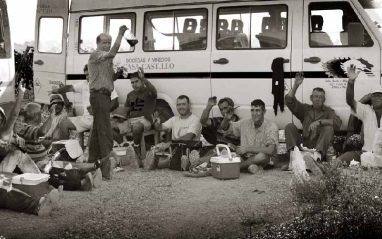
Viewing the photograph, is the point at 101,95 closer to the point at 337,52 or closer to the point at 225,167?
the point at 225,167

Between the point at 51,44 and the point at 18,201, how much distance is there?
215 cm

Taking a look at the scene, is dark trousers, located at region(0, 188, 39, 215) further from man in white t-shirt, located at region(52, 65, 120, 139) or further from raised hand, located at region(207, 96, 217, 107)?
raised hand, located at region(207, 96, 217, 107)

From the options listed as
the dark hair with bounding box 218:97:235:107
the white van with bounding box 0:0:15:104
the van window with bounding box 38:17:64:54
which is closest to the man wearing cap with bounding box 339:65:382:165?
the dark hair with bounding box 218:97:235:107

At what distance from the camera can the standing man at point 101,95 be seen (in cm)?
386

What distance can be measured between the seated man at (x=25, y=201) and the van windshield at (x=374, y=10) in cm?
243

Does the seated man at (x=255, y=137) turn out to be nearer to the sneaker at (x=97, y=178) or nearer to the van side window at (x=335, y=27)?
the van side window at (x=335, y=27)

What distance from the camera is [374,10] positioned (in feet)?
14.4

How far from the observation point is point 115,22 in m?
4.68

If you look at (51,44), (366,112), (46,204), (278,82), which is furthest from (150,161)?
(51,44)

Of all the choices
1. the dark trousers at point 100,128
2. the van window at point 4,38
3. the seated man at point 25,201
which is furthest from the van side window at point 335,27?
the seated man at point 25,201

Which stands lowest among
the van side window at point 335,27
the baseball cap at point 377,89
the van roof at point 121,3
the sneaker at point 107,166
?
the sneaker at point 107,166

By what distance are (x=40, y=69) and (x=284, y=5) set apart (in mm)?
2054

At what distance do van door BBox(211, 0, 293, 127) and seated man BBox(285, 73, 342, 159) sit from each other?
177 millimetres

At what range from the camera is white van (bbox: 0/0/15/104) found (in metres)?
3.89
